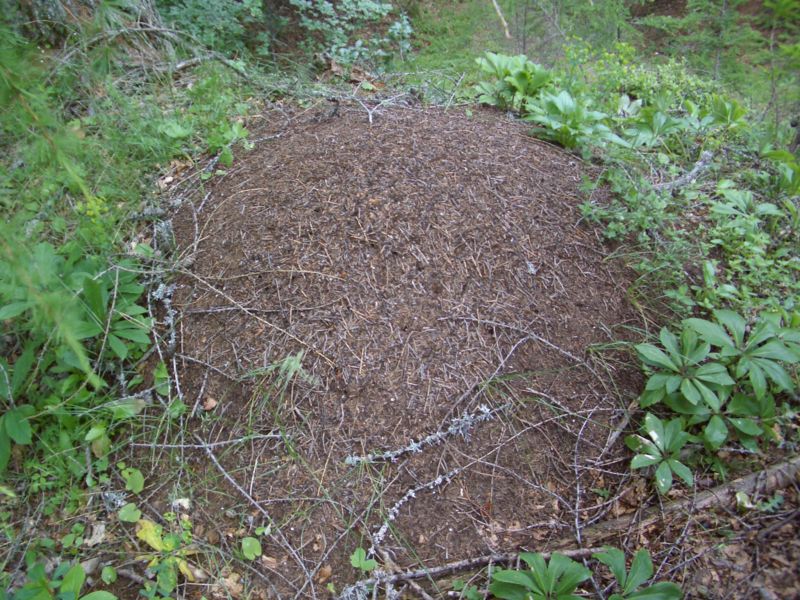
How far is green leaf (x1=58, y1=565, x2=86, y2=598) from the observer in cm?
170

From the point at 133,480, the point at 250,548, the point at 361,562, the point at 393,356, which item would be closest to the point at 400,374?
the point at 393,356

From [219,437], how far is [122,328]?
668mm

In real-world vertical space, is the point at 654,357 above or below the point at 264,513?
above

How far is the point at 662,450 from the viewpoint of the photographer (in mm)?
2061

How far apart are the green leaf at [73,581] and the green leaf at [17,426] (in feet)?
1.93

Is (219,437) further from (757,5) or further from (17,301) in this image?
(757,5)

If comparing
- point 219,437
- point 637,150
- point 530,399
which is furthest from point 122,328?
point 637,150

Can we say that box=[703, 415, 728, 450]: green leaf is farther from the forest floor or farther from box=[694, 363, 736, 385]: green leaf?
the forest floor

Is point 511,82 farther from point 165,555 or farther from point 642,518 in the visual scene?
point 165,555

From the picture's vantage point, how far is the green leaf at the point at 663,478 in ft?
6.48

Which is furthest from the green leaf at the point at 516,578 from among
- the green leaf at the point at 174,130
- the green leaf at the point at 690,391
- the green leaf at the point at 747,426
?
the green leaf at the point at 174,130

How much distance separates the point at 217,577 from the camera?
186cm

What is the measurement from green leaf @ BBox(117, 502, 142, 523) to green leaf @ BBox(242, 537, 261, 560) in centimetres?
44

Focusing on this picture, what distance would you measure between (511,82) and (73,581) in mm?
3496
